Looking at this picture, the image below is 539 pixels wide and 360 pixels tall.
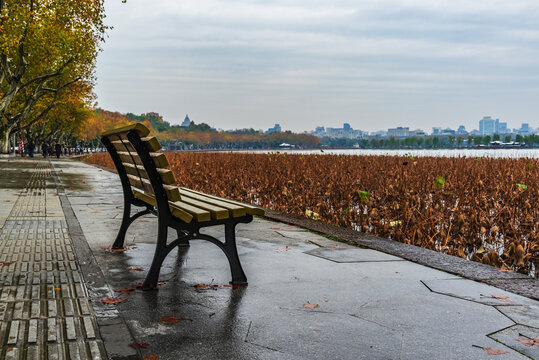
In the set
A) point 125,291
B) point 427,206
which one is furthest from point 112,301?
point 427,206

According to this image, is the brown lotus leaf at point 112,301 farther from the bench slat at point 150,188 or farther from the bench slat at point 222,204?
the bench slat at point 222,204

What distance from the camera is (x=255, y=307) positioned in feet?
12.2

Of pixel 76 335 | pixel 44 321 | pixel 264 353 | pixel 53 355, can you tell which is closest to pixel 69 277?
pixel 44 321

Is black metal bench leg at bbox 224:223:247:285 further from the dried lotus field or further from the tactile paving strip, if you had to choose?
the dried lotus field

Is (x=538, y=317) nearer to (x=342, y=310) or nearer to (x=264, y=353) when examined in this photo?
(x=342, y=310)

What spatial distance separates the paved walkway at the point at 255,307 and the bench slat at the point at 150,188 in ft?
2.37

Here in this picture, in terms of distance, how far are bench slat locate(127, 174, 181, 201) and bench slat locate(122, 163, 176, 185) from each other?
54 mm

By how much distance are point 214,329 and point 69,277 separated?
66.6 inches

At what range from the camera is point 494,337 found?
3.16 metres

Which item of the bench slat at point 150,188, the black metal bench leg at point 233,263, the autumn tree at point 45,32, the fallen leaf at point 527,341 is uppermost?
the autumn tree at point 45,32

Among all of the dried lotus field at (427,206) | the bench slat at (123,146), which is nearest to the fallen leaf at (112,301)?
the bench slat at (123,146)

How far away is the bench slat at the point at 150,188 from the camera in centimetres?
388

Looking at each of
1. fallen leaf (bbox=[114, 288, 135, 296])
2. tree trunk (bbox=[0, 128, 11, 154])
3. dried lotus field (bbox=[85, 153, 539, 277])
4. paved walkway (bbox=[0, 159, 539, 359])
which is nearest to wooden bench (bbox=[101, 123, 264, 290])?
fallen leaf (bbox=[114, 288, 135, 296])

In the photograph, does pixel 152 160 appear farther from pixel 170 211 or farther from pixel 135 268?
pixel 135 268
